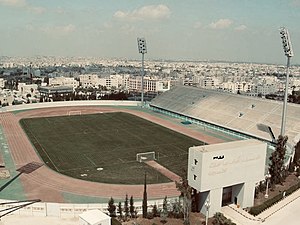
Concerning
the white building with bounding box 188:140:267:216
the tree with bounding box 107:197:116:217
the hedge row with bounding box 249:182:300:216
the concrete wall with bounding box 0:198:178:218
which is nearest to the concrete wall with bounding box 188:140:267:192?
the white building with bounding box 188:140:267:216

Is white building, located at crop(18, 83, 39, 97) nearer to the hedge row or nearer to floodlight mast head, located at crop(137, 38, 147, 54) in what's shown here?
floodlight mast head, located at crop(137, 38, 147, 54)

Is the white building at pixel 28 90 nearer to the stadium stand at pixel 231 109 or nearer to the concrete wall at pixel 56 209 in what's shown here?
the stadium stand at pixel 231 109

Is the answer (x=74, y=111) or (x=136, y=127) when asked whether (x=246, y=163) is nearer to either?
(x=136, y=127)

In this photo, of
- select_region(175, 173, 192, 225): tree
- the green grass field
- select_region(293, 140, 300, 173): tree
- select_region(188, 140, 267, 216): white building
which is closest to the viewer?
select_region(175, 173, 192, 225): tree

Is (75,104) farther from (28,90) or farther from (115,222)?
(115,222)

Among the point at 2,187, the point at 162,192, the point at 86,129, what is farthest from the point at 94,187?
the point at 86,129

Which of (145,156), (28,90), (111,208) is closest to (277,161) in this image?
(145,156)
